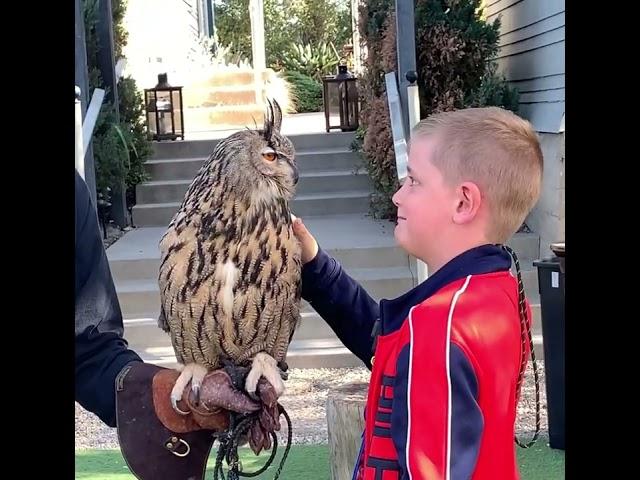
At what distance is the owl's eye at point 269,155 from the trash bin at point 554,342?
2348mm

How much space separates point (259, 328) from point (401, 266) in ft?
12.8

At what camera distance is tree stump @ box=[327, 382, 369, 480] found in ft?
8.41

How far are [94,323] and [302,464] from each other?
225 cm

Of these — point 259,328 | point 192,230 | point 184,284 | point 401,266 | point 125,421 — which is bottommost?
point 401,266

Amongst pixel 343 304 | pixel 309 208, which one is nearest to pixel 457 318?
pixel 343 304

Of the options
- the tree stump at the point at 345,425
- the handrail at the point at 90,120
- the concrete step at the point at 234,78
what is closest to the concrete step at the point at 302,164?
the handrail at the point at 90,120

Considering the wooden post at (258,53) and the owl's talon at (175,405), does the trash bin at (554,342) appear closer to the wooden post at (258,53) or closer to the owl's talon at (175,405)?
the owl's talon at (175,405)

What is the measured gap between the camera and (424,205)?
121 cm

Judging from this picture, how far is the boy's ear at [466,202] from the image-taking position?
1189 mm

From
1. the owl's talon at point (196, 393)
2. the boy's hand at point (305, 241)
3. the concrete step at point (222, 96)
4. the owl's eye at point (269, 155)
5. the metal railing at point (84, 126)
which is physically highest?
the concrete step at point (222, 96)

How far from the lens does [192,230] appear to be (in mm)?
1639

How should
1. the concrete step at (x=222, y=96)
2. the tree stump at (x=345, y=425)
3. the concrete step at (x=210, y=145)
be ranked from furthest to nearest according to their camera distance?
1. the concrete step at (x=222, y=96)
2. the concrete step at (x=210, y=145)
3. the tree stump at (x=345, y=425)
